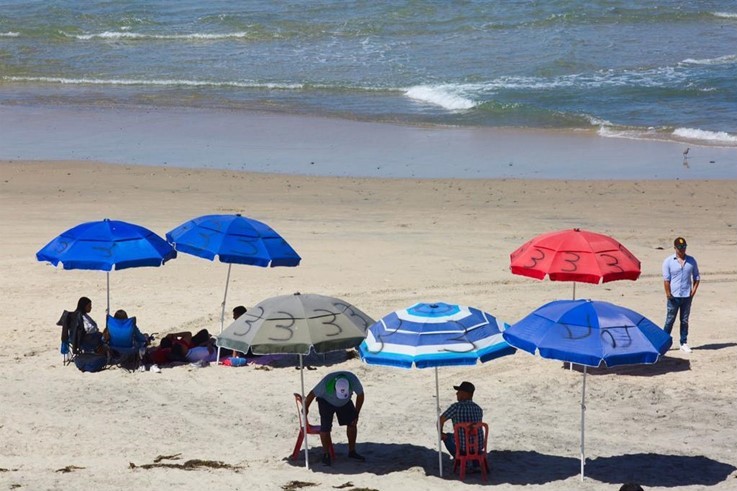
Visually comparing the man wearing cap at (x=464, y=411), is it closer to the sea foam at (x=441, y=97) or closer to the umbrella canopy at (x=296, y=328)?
the umbrella canopy at (x=296, y=328)

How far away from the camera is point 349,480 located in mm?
10531

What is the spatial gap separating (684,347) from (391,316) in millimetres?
4836

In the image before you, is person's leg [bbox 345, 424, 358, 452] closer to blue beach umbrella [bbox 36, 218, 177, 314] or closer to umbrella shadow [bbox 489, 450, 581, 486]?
umbrella shadow [bbox 489, 450, 581, 486]

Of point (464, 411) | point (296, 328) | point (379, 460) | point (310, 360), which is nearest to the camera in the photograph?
point (296, 328)

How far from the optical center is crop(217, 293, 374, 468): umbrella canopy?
10219mm

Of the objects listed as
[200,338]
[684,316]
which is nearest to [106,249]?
[200,338]

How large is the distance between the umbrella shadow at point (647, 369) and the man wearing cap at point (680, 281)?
38 centimetres

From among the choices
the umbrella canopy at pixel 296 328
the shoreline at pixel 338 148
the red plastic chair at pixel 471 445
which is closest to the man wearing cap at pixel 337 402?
the umbrella canopy at pixel 296 328

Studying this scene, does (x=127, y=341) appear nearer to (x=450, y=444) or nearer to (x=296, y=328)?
(x=296, y=328)

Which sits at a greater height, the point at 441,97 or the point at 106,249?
the point at 441,97

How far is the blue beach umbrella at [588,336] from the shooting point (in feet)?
31.8

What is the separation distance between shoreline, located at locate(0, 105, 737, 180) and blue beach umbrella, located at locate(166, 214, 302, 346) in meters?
10.1

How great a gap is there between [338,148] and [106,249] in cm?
1355

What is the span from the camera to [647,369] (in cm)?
1323
